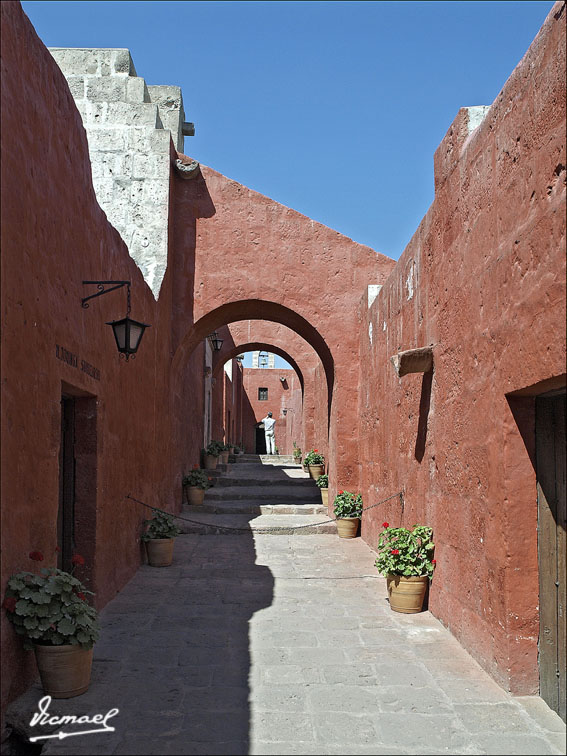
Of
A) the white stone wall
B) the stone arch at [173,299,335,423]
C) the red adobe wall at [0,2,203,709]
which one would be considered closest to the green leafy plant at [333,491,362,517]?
the stone arch at [173,299,335,423]

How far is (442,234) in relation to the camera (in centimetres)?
592

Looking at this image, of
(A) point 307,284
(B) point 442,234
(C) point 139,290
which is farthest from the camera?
A: (A) point 307,284

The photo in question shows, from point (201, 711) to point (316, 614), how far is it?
2259 mm

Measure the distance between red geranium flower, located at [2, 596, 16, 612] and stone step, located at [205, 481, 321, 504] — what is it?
8.85 meters

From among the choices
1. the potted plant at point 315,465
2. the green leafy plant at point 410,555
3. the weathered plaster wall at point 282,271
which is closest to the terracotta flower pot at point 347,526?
the weathered plaster wall at point 282,271

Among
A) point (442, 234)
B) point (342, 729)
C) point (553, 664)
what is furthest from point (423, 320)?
point (342, 729)

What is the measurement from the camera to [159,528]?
8.16 meters

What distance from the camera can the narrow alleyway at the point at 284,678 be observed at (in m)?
3.55

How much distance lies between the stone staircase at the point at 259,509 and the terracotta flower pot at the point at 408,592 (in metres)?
3.69

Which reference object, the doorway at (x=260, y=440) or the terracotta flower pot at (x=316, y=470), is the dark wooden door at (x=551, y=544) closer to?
the terracotta flower pot at (x=316, y=470)

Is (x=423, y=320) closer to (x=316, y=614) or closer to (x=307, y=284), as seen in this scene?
(x=316, y=614)

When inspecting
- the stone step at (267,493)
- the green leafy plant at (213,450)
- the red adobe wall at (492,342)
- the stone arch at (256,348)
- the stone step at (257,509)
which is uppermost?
the stone arch at (256,348)

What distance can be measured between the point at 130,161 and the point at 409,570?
682 cm

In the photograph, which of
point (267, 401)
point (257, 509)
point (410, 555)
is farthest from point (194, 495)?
point (267, 401)
